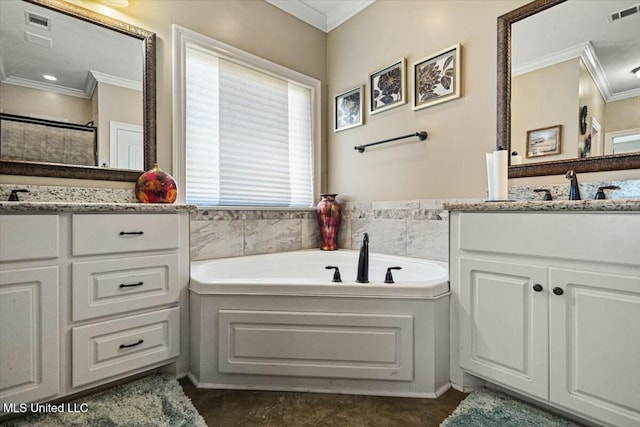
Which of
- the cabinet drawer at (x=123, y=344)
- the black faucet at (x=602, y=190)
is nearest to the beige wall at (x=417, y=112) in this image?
the black faucet at (x=602, y=190)

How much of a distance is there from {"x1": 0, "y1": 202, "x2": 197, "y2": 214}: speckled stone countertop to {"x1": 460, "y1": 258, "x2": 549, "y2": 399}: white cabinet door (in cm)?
149

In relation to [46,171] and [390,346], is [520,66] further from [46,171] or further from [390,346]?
[46,171]

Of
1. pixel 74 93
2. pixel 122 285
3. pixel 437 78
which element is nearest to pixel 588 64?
pixel 437 78

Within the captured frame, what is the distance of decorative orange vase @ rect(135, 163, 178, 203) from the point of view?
1778 millimetres

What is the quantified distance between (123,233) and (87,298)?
0.31 metres

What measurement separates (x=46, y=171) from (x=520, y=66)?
269 centimetres

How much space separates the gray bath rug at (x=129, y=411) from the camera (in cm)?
121

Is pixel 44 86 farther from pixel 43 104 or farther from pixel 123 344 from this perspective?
pixel 123 344

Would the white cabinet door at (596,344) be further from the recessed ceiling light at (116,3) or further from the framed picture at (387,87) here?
the recessed ceiling light at (116,3)

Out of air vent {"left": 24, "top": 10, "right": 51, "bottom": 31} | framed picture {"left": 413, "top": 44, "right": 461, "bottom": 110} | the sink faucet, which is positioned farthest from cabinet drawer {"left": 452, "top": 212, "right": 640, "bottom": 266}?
air vent {"left": 24, "top": 10, "right": 51, "bottom": 31}

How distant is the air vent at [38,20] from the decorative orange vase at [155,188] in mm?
923

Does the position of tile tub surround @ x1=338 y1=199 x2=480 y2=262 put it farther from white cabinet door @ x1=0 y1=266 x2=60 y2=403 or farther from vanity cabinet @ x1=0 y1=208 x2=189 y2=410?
white cabinet door @ x1=0 y1=266 x2=60 y2=403

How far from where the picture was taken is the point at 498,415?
1250 mm

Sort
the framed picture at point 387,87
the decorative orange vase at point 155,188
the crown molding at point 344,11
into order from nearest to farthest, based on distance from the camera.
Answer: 1. the decorative orange vase at point 155,188
2. the framed picture at point 387,87
3. the crown molding at point 344,11
